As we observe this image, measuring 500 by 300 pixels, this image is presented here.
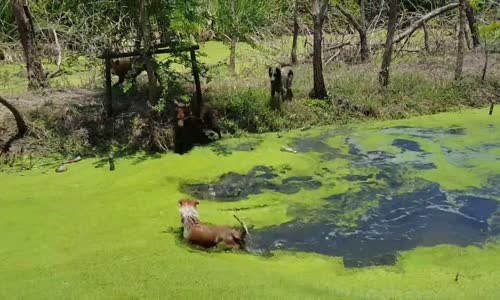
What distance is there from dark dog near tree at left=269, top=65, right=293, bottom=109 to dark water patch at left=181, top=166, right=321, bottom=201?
2.17 metres

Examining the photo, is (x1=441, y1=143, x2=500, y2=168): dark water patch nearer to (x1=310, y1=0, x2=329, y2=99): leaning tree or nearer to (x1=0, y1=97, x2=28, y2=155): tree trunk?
(x1=310, y1=0, x2=329, y2=99): leaning tree

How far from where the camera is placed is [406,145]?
7711mm

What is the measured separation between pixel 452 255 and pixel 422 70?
6387 mm

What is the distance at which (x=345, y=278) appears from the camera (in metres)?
4.38

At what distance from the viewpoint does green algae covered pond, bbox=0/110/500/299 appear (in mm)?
4211

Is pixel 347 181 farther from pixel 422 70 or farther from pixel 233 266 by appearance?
pixel 422 70

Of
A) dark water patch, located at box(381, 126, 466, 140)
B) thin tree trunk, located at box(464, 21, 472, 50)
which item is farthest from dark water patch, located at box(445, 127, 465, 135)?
thin tree trunk, located at box(464, 21, 472, 50)

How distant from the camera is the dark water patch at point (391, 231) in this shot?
196 inches

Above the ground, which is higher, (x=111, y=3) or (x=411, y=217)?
(x=111, y=3)

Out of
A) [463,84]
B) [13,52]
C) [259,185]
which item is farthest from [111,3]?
[463,84]

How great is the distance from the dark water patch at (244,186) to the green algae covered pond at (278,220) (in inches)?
0.8

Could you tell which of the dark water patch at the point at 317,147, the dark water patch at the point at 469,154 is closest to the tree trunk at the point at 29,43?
the dark water patch at the point at 317,147

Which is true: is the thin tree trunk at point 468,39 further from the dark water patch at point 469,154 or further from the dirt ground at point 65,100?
the dark water patch at point 469,154

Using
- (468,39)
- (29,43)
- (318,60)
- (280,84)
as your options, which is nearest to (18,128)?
(29,43)
